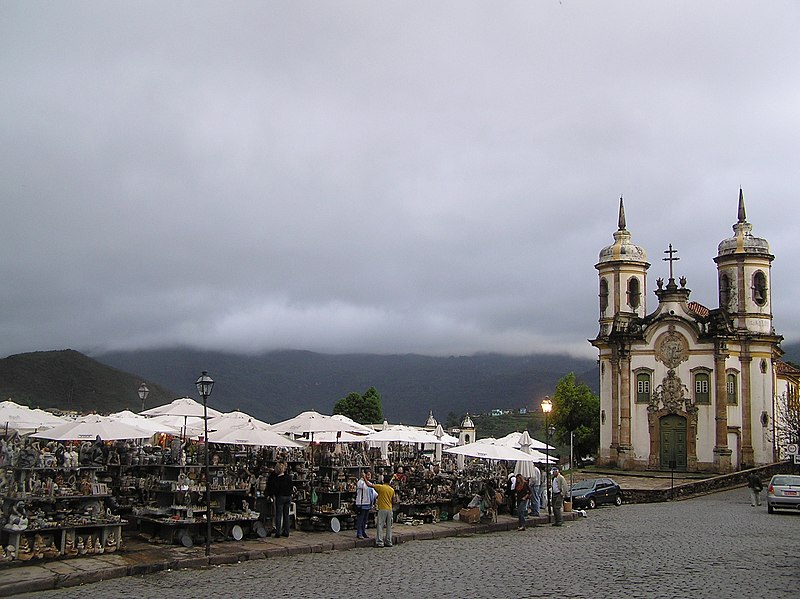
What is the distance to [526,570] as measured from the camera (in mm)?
15438

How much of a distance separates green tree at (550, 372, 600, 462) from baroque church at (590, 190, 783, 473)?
52.4 feet

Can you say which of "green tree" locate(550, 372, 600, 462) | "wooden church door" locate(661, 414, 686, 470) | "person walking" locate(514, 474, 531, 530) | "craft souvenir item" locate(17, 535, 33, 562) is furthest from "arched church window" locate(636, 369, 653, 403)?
"craft souvenir item" locate(17, 535, 33, 562)

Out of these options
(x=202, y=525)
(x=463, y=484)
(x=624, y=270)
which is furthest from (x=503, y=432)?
(x=202, y=525)

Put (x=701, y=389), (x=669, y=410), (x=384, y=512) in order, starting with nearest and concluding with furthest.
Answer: (x=384, y=512)
(x=701, y=389)
(x=669, y=410)

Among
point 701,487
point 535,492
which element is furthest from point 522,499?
point 701,487

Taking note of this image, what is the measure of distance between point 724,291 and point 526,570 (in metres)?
38.7

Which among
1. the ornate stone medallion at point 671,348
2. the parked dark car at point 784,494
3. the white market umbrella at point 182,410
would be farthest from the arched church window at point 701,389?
the white market umbrella at point 182,410

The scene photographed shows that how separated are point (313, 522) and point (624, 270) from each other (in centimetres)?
3720

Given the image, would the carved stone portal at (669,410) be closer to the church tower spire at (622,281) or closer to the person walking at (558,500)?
the church tower spire at (622,281)

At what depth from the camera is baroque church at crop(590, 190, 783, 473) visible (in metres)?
47.3

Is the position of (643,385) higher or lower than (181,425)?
higher

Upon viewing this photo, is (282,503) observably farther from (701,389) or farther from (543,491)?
(701,389)

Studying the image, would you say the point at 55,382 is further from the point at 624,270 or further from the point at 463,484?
the point at 463,484

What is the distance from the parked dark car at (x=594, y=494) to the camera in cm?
3130
